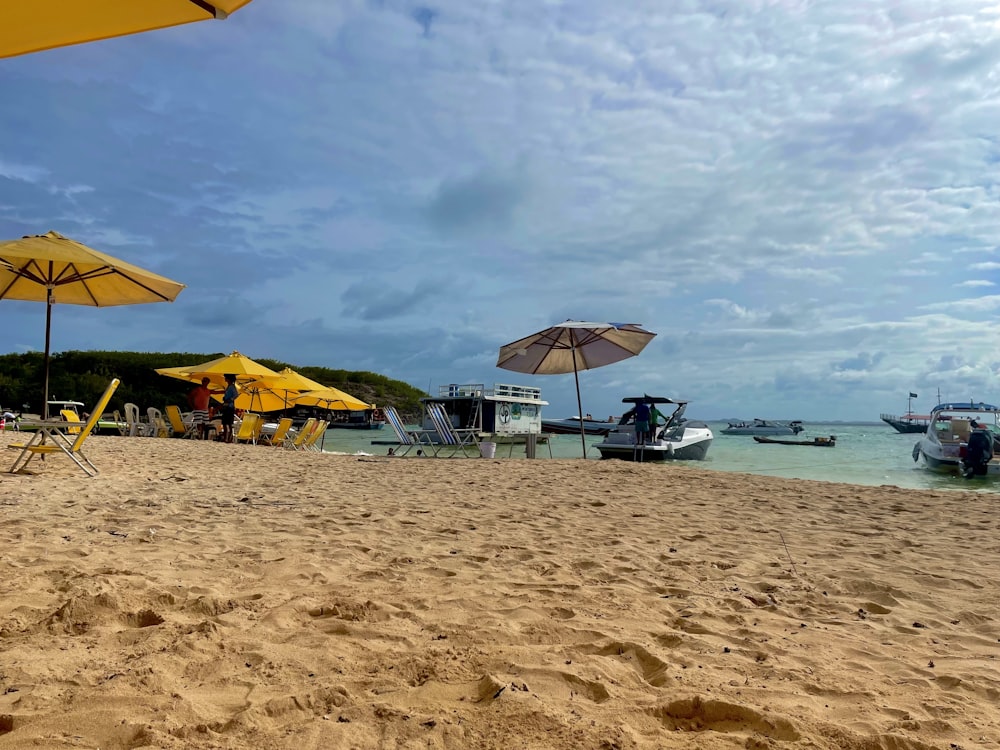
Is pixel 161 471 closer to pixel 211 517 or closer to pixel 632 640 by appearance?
pixel 211 517

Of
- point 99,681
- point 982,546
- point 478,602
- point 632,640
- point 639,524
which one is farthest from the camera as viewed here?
point 639,524

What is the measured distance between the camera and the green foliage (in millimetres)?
43156

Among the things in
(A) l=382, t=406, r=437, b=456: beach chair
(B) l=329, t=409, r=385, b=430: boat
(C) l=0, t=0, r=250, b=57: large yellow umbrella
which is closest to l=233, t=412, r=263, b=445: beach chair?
(A) l=382, t=406, r=437, b=456: beach chair

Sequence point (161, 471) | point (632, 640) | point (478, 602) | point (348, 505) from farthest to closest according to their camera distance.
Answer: point (161, 471) → point (348, 505) → point (478, 602) → point (632, 640)

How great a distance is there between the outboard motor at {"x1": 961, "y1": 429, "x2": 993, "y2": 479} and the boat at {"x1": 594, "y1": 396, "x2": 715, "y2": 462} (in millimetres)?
7489

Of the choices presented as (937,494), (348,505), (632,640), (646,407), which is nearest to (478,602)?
(632,640)

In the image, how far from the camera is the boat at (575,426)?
1662 inches

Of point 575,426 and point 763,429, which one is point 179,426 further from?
point 763,429

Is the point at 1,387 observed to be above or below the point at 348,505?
above

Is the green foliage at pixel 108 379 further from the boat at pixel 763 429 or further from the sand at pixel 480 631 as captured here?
the sand at pixel 480 631

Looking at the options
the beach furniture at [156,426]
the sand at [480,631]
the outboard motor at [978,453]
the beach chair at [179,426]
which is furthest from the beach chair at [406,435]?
the outboard motor at [978,453]

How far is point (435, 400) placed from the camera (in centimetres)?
3631

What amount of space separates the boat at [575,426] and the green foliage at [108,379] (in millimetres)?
20696

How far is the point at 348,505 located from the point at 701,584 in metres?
3.37
